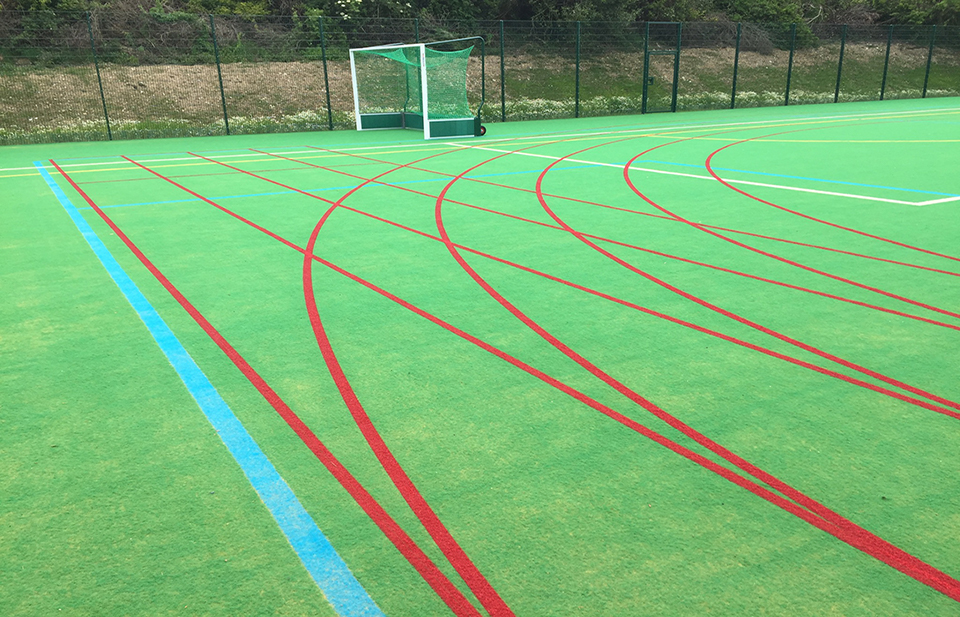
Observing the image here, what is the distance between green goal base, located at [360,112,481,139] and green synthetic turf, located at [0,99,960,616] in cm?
1026

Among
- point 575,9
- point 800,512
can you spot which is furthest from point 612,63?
point 800,512

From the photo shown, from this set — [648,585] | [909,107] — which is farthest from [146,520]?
[909,107]

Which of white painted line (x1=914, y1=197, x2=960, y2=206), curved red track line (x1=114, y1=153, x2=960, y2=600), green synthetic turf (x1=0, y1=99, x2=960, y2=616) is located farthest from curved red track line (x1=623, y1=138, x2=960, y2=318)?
white painted line (x1=914, y1=197, x2=960, y2=206)

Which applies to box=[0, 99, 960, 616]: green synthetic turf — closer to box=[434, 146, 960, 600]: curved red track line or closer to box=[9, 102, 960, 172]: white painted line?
box=[434, 146, 960, 600]: curved red track line

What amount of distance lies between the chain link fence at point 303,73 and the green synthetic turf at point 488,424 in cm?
1455

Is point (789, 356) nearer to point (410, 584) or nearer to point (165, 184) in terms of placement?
point (410, 584)

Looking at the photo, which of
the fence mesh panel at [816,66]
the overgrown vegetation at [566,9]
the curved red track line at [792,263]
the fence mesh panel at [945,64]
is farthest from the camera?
the fence mesh panel at [945,64]

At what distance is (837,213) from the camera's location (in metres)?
7.84

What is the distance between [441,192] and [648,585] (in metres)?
7.87

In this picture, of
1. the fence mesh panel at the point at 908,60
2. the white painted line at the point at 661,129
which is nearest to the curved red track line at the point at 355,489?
the white painted line at the point at 661,129

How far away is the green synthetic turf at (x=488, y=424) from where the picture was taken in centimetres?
236

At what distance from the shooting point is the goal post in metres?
17.4

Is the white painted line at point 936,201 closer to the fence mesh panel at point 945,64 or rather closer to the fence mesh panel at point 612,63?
the fence mesh panel at point 612,63

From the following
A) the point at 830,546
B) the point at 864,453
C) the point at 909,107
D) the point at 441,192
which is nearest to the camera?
the point at 830,546
